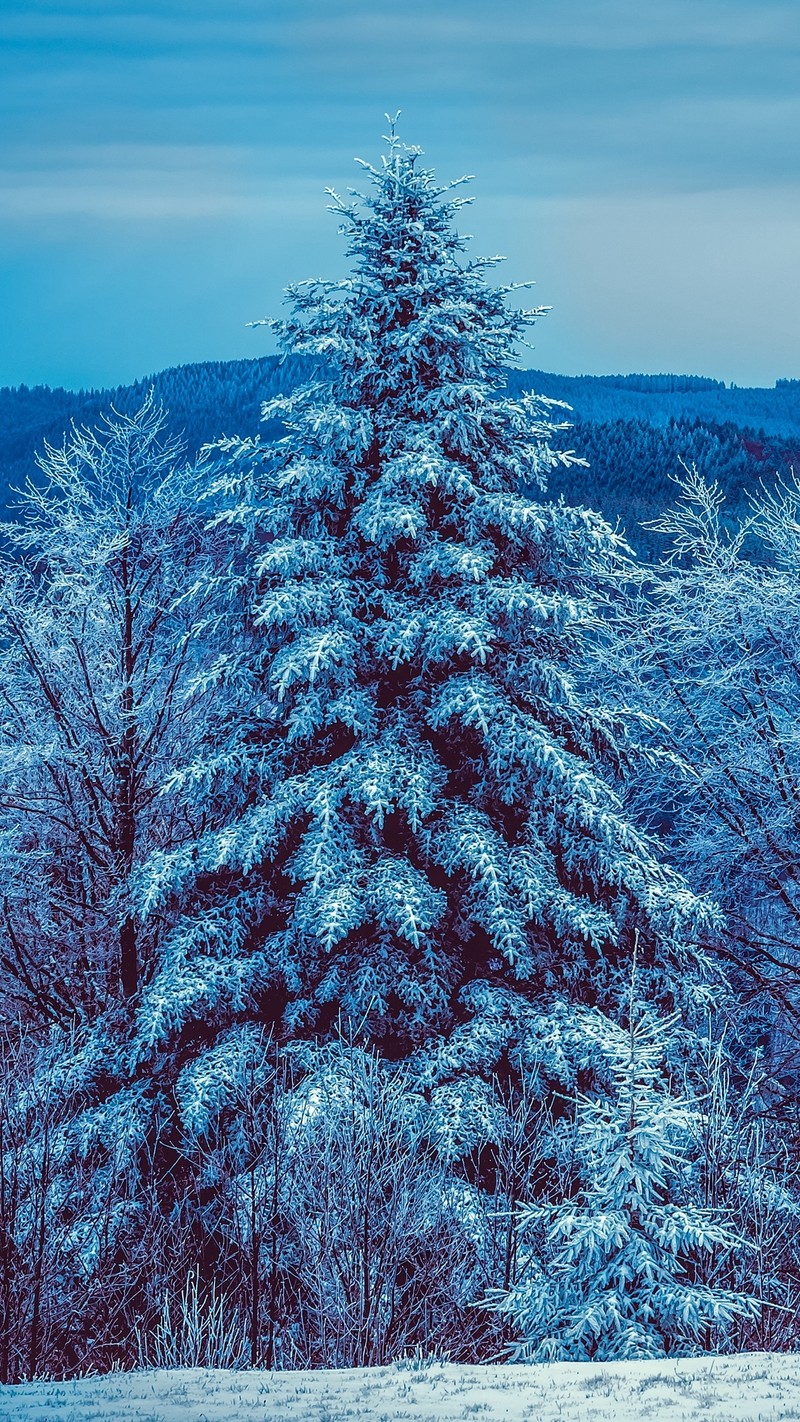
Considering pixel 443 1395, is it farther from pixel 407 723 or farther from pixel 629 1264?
pixel 407 723

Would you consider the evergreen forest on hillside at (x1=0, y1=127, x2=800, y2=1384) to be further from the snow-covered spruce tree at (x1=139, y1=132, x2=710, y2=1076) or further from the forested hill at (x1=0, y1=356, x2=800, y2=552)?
the forested hill at (x1=0, y1=356, x2=800, y2=552)

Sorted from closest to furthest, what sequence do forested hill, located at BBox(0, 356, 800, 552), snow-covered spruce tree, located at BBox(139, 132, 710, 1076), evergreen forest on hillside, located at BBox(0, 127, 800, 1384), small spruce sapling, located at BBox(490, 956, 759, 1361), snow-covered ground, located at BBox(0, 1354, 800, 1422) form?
snow-covered ground, located at BBox(0, 1354, 800, 1422) < small spruce sapling, located at BBox(490, 956, 759, 1361) < evergreen forest on hillside, located at BBox(0, 127, 800, 1384) < snow-covered spruce tree, located at BBox(139, 132, 710, 1076) < forested hill, located at BBox(0, 356, 800, 552)

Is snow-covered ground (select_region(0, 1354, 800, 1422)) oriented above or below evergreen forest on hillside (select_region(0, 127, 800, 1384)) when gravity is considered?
below

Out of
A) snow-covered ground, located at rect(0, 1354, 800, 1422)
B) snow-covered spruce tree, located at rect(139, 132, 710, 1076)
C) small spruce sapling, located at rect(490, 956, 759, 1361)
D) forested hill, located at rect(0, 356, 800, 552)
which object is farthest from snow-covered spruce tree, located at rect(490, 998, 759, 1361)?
forested hill, located at rect(0, 356, 800, 552)

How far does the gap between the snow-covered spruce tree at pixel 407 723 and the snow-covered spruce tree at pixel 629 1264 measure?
3.19 meters

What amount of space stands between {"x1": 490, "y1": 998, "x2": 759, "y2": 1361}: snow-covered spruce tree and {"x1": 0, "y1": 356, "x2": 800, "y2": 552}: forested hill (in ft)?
75.3

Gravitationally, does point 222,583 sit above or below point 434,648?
above

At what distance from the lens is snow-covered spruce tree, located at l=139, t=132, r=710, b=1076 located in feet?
36.2

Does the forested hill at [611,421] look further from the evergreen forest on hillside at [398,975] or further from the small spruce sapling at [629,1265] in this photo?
the small spruce sapling at [629,1265]

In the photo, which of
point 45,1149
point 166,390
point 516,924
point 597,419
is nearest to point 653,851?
point 516,924

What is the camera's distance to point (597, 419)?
7706 centimetres

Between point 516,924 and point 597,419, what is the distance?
70066 mm

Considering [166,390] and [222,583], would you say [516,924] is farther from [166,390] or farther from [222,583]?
[166,390]

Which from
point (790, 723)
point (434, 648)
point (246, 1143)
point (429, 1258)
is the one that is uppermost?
point (790, 723)
